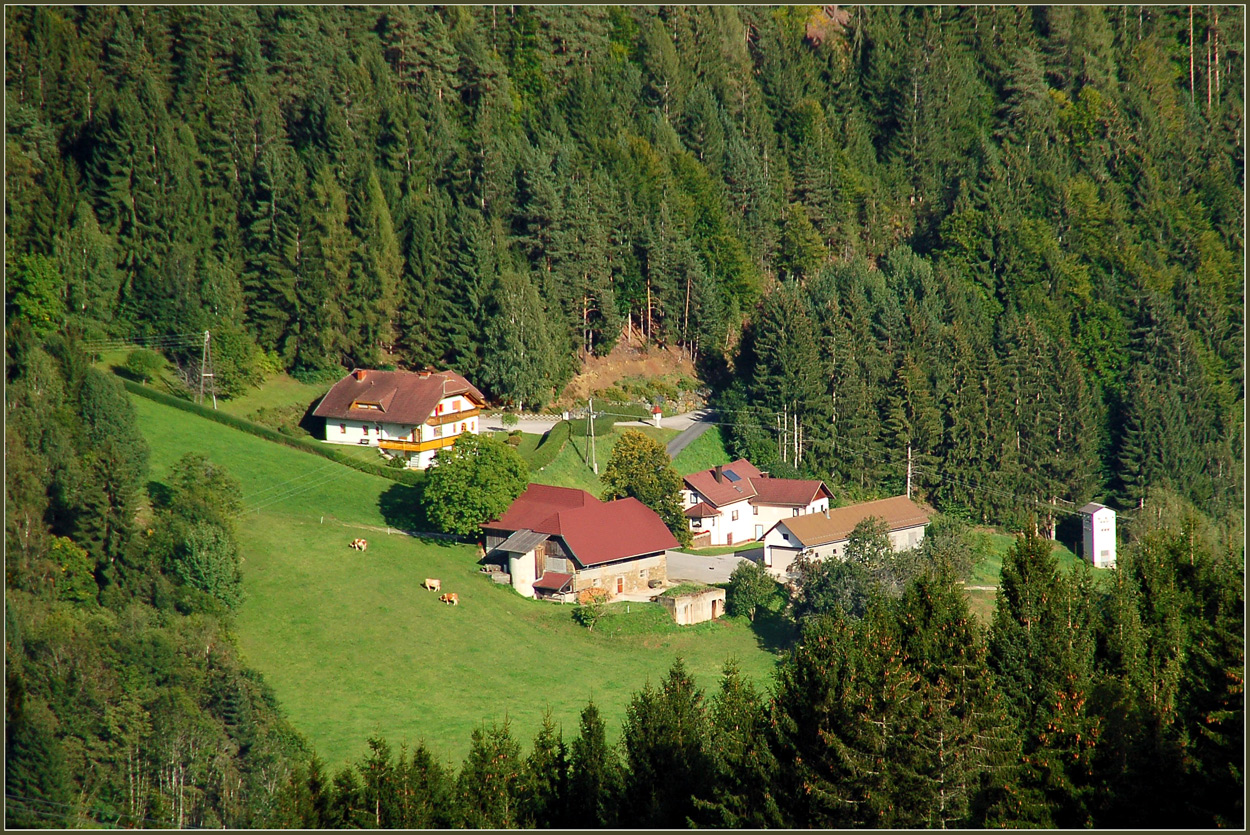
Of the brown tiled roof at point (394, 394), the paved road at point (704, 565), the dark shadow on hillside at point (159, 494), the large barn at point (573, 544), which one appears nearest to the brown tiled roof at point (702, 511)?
the paved road at point (704, 565)

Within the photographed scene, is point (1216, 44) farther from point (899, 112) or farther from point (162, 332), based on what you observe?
point (162, 332)

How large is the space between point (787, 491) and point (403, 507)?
86.7ft

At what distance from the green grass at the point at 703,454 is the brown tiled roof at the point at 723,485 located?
1.67 meters

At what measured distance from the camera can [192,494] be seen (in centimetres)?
6253

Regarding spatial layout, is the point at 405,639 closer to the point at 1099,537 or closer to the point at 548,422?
the point at 548,422

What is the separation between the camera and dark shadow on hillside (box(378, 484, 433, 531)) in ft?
240

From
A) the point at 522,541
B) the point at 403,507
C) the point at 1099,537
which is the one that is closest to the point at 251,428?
the point at 403,507

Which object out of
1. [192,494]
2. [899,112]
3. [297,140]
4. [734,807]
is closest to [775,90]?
[899,112]

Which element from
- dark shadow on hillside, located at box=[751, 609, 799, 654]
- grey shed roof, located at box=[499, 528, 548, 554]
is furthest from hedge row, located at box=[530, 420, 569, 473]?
dark shadow on hillside, located at box=[751, 609, 799, 654]

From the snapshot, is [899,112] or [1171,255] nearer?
[1171,255]

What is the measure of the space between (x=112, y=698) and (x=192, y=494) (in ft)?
46.8

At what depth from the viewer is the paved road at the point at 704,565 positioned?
236ft

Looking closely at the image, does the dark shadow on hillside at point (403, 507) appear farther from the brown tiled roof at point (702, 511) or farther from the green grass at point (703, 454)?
the green grass at point (703, 454)

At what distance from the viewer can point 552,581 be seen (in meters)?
67.6
